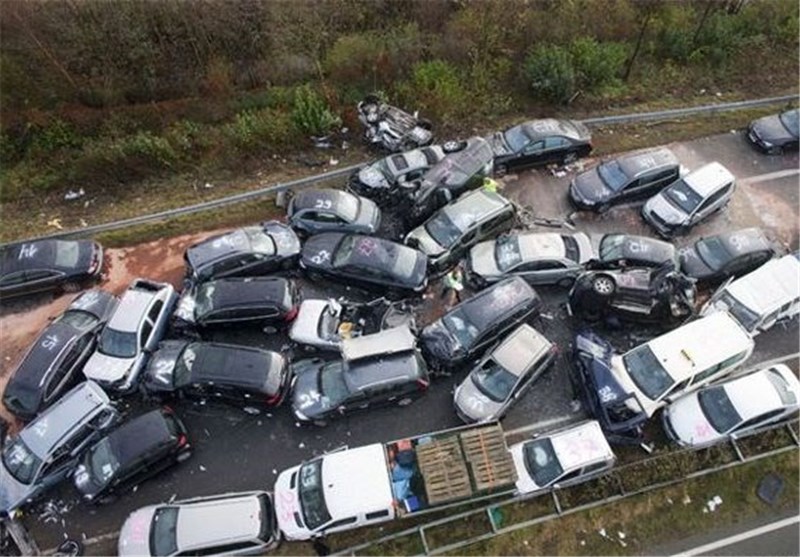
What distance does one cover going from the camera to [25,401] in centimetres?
1472

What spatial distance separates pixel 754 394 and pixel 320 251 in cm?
1077

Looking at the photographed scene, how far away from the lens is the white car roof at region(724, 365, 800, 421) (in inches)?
559

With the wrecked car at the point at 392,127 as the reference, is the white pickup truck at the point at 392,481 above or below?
below

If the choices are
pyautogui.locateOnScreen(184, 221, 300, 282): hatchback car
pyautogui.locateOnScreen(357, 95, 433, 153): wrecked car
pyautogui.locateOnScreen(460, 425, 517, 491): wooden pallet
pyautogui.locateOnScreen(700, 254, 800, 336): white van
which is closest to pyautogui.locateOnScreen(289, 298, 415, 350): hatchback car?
pyautogui.locateOnScreen(184, 221, 300, 282): hatchback car

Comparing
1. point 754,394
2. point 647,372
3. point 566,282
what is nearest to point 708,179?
point 566,282

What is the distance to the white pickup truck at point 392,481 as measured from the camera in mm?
13008

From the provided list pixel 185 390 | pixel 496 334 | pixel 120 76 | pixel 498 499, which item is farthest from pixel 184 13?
pixel 498 499

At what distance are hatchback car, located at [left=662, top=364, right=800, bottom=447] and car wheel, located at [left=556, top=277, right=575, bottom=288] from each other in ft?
13.0

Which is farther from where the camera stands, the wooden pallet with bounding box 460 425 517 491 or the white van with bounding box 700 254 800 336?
the white van with bounding box 700 254 800 336

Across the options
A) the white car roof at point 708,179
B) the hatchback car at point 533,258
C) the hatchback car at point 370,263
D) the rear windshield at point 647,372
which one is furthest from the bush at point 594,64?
the rear windshield at point 647,372

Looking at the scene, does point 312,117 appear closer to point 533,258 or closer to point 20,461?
point 533,258

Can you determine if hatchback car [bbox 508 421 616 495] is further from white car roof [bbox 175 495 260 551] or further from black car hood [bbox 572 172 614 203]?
black car hood [bbox 572 172 614 203]

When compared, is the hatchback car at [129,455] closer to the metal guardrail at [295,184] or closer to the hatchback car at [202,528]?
the hatchback car at [202,528]

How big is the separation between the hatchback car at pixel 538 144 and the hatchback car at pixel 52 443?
12432mm
